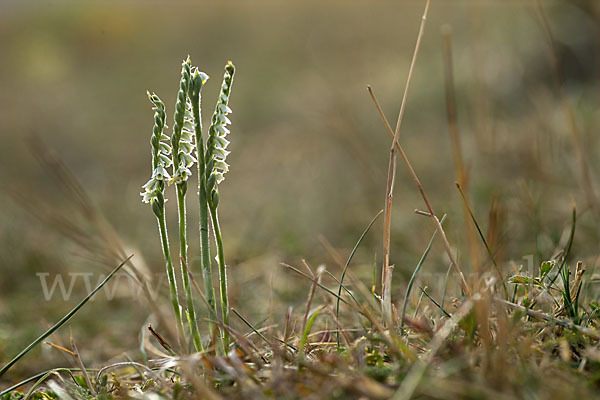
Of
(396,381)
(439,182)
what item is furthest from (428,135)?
(396,381)

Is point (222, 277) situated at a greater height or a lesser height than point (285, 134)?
greater

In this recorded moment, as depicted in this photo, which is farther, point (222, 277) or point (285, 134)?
point (285, 134)

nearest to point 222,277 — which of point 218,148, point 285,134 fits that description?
point 218,148

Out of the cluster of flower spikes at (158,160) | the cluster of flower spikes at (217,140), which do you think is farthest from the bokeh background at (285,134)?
the cluster of flower spikes at (217,140)

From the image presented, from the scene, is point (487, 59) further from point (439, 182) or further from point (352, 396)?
point (352, 396)

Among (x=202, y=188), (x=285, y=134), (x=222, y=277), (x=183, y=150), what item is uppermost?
(x=183, y=150)

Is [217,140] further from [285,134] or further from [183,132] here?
[285,134]
